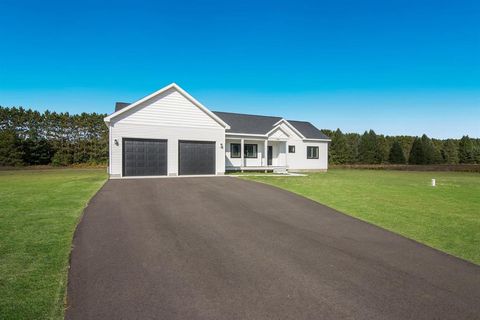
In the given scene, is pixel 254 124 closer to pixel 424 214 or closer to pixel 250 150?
pixel 250 150

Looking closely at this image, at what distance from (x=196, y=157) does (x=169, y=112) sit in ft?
11.5

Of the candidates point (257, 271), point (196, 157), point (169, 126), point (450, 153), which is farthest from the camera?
point (450, 153)

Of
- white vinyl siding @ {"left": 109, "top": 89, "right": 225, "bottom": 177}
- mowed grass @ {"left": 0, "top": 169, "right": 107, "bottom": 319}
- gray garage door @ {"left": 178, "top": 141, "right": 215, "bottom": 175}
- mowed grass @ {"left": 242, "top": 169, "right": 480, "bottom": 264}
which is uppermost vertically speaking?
white vinyl siding @ {"left": 109, "top": 89, "right": 225, "bottom": 177}

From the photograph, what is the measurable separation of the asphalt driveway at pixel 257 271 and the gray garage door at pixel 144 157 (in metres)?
10.7

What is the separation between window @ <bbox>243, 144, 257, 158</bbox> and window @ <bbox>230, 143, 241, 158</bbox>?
2.28ft

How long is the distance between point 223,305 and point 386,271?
2771 mm

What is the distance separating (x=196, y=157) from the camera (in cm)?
2034

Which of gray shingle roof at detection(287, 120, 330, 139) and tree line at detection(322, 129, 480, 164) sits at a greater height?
gray shingle roof at detection(287, 120, 330, 139)

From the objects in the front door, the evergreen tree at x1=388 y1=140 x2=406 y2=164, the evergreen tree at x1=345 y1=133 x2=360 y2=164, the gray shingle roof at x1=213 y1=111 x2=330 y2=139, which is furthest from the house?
the evergreen tree at x1=388 y1=140 x2=406 y2=164

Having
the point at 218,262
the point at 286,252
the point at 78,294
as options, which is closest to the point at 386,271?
the point at 286,252

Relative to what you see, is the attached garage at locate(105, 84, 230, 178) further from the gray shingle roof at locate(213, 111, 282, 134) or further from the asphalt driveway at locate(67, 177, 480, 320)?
the asphalt driveway at locate(67, 177, 480, 320)

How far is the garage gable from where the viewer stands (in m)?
18.5

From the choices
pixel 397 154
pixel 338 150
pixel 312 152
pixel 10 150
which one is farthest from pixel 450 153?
pixel 10 150

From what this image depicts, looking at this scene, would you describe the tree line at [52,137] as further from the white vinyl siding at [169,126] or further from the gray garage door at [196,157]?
the gray garage door at [196,157]
